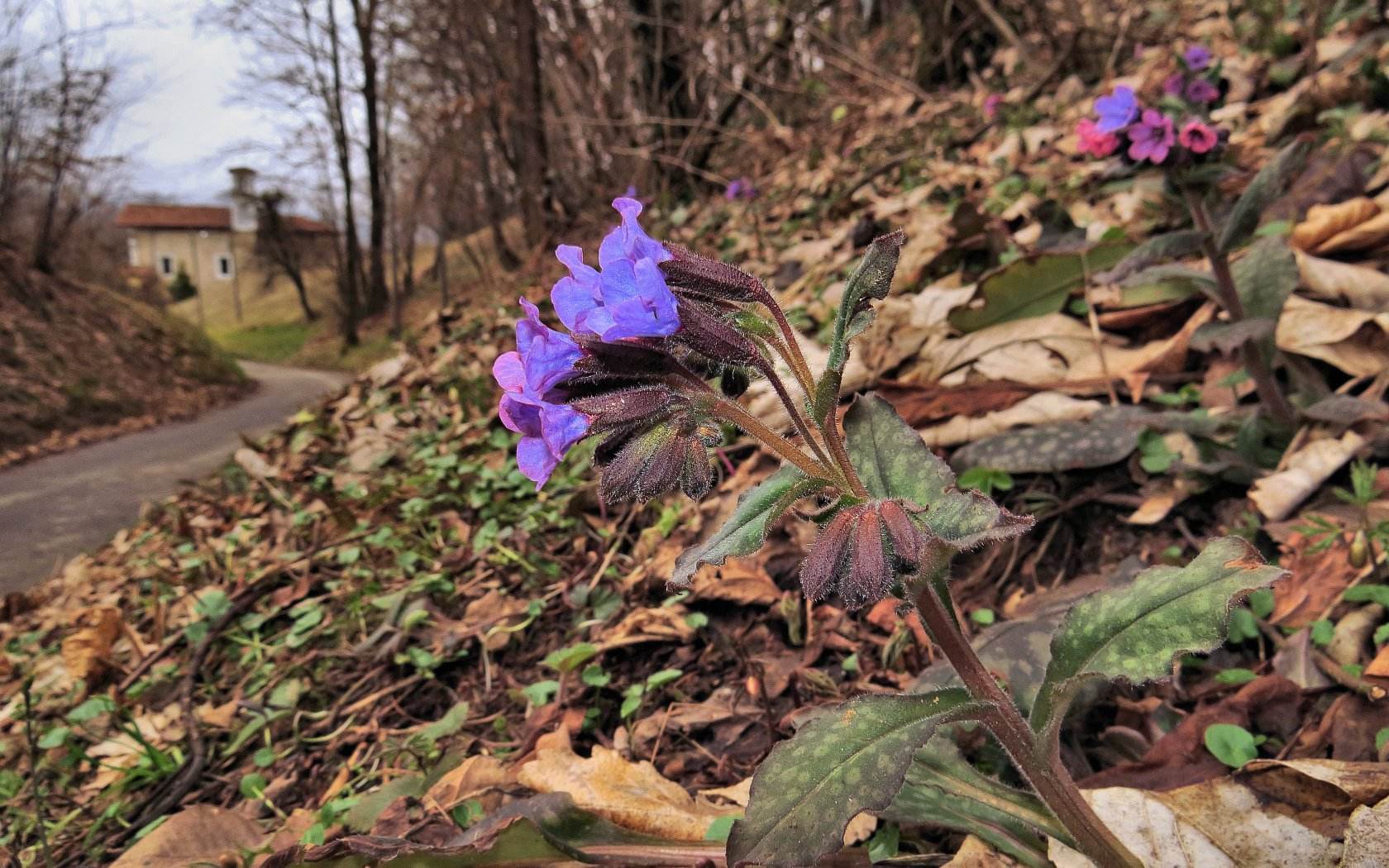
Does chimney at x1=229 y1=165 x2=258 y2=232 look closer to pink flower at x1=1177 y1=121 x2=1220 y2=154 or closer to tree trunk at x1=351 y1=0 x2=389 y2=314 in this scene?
tree trunk at x1=351 y1=0 x2=389 y2=314

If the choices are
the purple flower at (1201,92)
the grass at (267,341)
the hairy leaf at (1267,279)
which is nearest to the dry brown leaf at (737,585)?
the hairy leaf at (1267,279)

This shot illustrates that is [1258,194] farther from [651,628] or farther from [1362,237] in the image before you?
[651,628]

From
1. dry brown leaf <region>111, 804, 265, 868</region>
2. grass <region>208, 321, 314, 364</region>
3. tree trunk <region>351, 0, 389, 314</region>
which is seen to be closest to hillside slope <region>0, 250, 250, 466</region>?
tree trunk <region>351, 0, 389, 314</region>

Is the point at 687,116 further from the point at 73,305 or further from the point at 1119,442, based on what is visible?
the point at 73,305

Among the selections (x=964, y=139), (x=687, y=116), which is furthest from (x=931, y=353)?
(x=687, y=116)

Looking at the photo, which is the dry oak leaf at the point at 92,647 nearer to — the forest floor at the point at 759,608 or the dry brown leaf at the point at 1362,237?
the forest floor at the point at 759,608
